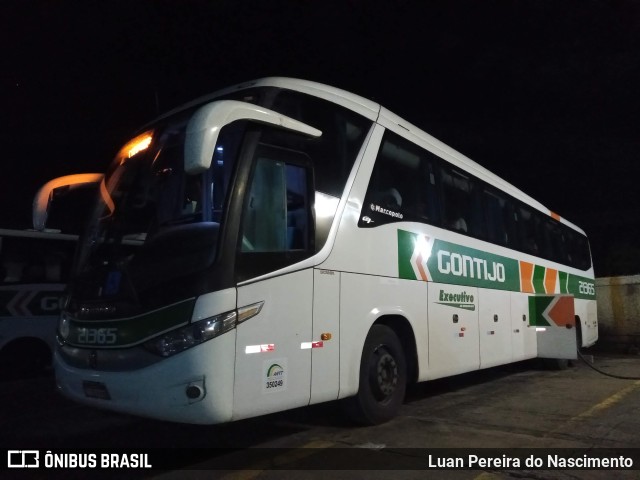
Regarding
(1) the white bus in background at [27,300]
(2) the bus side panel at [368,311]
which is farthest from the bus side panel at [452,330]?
(1) the white bus in background at [27,300]

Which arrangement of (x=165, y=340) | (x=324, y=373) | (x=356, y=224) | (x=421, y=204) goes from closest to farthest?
(x=165, y=340), (x=324, y=373), (x=356, y=224), (x=421, y=204)

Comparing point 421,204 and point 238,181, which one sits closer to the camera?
point 238,181

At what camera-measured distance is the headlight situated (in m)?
3.92

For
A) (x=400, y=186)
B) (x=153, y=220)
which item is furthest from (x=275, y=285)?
(x=400, y=186)

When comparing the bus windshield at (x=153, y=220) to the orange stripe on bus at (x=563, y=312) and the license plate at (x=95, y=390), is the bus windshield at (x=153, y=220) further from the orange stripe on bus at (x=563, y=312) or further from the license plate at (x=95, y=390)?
the orange stripe on bus at (x=563, y=312)

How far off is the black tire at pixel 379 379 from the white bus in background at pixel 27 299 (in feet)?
20.8

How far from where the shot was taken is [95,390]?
4312 mm

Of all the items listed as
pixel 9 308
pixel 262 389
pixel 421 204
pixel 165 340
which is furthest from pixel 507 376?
pixel 9 308

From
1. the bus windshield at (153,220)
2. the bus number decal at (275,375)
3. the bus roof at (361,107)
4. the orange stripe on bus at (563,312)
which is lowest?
the bus number decal at (275,375)

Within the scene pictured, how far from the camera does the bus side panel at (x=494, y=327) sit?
8.14 metres

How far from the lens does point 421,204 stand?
6.86 m

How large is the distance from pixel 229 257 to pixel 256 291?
378 mm

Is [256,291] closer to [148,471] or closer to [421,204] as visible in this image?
[148,471]

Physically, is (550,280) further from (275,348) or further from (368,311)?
(275,348)
